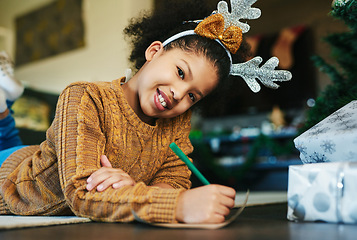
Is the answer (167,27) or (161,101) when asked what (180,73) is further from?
(167,27)

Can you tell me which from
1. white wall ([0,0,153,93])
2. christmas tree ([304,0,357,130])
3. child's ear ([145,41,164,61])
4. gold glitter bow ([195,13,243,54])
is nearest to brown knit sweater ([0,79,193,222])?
child's ear ([145,41,164,61])

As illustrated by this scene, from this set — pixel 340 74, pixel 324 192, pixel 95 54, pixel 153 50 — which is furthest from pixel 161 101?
pixel 95 54

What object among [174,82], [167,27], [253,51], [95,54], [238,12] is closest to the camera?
[174,82]

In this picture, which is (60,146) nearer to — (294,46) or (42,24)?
(42,24)

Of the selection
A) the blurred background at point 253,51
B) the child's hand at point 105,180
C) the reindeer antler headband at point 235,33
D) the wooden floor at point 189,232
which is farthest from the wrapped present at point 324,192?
the blurred background at point 253,51

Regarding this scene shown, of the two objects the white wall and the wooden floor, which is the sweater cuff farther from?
the white wall

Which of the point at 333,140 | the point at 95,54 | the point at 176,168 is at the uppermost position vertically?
the point at 95,54

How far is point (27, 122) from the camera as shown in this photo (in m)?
2.01

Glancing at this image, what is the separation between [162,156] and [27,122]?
1.32 m

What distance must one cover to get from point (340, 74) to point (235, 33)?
433 mm

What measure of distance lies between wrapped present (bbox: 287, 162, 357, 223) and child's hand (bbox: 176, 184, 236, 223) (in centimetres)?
13

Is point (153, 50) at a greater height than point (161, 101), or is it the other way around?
point (153, 50)

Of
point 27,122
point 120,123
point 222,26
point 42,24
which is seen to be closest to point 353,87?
point 222,26

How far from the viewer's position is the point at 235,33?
35.6 inches
